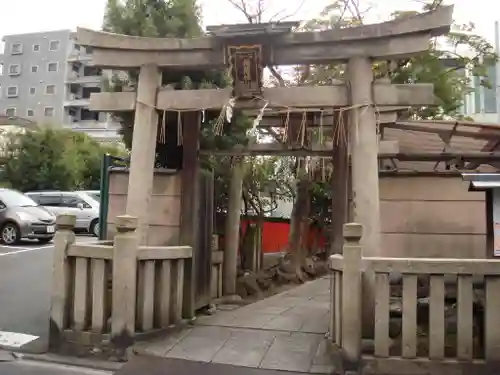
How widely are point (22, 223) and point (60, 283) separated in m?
10.3

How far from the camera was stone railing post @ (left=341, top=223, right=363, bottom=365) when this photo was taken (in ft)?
15.4

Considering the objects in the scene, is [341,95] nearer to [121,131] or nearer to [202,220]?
[202,220]

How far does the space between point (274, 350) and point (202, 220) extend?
2.44 meters

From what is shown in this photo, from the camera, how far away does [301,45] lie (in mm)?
5867

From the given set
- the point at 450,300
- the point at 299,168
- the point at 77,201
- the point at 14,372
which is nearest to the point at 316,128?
the point at 299,168

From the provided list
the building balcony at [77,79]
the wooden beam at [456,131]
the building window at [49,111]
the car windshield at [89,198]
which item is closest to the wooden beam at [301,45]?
the wooden beam at [456,131]

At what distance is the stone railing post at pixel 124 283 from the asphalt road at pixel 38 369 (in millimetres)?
435

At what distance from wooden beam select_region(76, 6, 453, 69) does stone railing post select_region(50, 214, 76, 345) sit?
2.24 m

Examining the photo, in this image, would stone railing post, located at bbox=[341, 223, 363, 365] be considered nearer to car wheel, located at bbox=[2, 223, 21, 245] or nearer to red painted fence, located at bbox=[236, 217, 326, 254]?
red painted fence, located at bbox=[236, 217, 326, 254]

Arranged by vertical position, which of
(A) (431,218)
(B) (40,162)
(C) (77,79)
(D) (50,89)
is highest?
(C) (77,79)

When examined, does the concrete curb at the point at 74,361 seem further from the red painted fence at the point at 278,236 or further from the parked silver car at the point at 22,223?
the red painted fence at the point at 278,236

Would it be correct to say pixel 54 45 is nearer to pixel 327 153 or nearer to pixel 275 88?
pixel 327 153

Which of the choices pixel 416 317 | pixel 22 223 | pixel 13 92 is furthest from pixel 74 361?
pixel 13 92

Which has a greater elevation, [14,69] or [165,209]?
[14,69]
